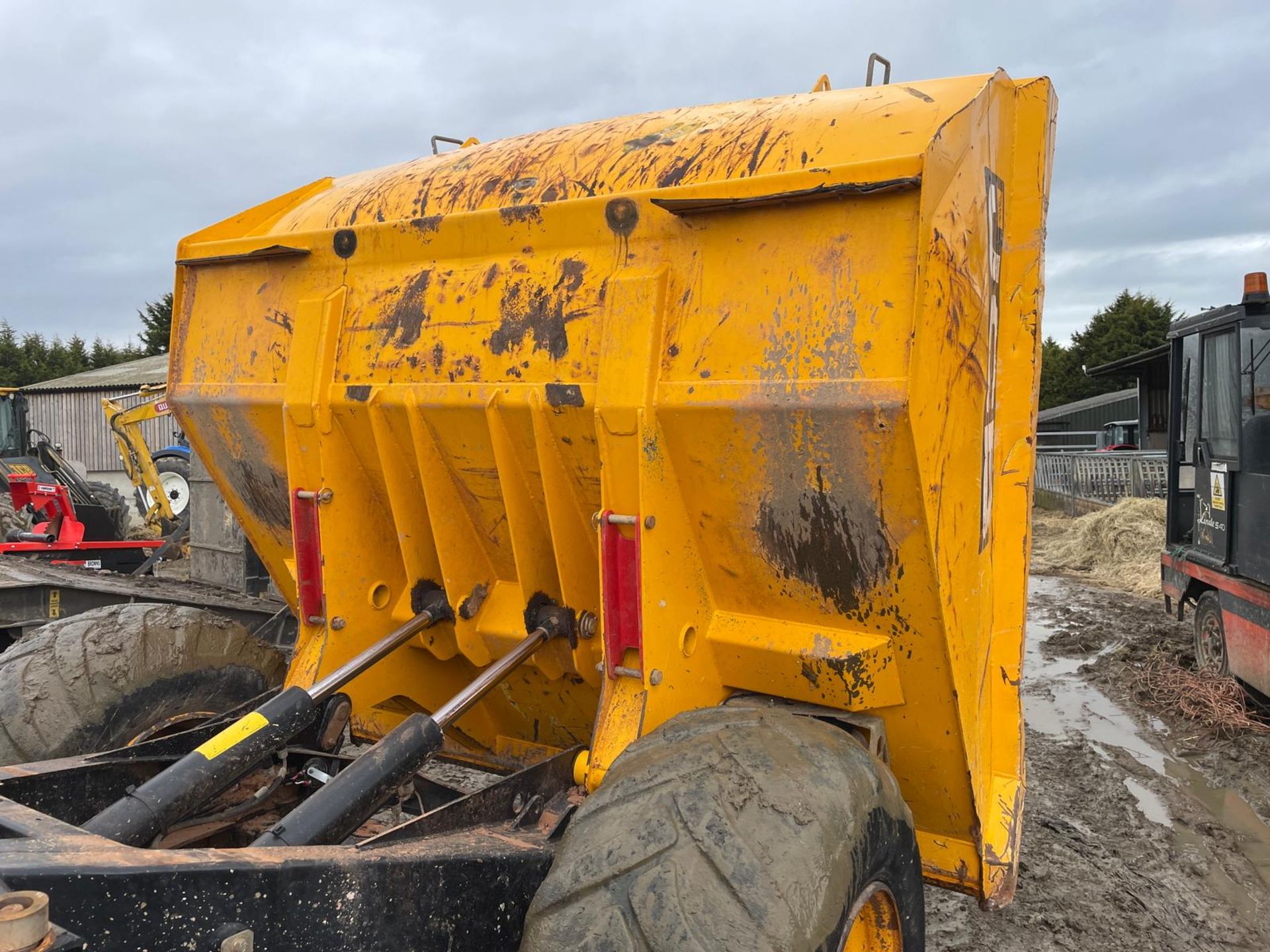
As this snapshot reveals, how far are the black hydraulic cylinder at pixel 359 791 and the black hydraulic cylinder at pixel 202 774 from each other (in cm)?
22

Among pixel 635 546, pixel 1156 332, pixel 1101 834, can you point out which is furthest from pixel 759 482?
pixel 1156 332

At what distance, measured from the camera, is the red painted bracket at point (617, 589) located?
243 cm

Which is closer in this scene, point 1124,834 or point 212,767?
point 212,767

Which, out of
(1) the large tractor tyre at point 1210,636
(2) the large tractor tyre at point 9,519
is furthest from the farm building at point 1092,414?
(2) the large tractor tyre at point 9,519

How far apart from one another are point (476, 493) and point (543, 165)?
95 centimetres

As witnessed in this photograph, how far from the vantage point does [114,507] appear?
1460 cm

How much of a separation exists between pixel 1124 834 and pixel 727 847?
3.82 m

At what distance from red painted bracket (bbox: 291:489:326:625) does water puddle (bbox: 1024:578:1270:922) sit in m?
3.81

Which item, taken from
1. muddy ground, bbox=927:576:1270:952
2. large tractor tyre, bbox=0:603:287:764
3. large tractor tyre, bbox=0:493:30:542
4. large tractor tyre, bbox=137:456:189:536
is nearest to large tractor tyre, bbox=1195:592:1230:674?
muddy ground, bbox=927:576:1270:952

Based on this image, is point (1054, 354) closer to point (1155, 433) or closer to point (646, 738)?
point (1155, 433)

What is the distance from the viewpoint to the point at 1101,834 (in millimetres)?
4836

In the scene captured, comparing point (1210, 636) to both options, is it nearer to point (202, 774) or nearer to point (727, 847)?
point (727, 847)

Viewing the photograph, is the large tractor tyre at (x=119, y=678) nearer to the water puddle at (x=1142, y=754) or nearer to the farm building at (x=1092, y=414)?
the water puddle at (x=1142, y=754)

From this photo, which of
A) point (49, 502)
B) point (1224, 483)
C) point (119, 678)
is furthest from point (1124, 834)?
point (49, 502)
